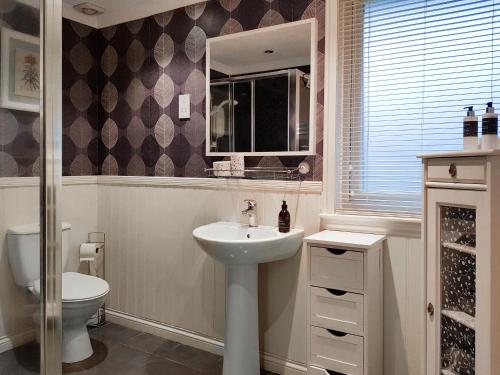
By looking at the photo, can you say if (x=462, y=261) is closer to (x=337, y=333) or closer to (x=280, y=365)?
(x=337, y=333)

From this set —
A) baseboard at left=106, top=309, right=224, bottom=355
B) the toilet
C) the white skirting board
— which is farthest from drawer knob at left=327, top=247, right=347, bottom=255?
the toilet

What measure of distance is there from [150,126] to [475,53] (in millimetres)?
2067

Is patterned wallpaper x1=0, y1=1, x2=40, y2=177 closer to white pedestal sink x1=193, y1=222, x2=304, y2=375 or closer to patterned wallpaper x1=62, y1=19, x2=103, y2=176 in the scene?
white pedestal sink x1=193, y1=222, x2=304, y2=375

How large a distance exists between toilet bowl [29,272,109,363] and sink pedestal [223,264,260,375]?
0.83 meters

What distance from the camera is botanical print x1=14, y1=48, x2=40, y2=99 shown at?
904mm

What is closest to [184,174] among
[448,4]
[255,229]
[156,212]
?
[156,212]

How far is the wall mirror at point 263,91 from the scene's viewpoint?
7.34 feet

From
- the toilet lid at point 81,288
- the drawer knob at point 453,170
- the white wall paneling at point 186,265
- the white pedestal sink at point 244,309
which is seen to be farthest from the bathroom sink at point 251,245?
the drawer knob at point 453,170

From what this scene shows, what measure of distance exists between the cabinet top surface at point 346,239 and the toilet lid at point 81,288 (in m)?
1.34

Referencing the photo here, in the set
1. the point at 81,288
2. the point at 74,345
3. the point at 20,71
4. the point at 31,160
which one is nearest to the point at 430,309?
the point at 31,160

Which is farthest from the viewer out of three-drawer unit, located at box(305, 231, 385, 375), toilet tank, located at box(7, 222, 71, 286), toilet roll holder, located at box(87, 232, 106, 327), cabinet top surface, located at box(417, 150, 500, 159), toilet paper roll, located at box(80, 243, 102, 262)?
toilet roll holder, located at box(87, 232, 106, 327)

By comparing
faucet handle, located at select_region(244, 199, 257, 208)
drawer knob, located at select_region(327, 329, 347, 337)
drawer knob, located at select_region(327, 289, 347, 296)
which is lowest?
drawer knob, located at select_region(327, 329, 347, 337)

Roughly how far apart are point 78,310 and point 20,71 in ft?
5.87

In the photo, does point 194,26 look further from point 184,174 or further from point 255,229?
point 255,229
